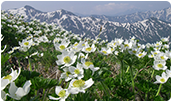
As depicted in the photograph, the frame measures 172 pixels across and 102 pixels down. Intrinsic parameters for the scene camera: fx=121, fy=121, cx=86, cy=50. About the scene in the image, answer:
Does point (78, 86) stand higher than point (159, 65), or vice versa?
point (78, 86)

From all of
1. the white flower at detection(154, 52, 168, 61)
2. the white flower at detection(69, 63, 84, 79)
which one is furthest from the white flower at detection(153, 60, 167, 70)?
the white flower at detection(69, 63, 84, 79)

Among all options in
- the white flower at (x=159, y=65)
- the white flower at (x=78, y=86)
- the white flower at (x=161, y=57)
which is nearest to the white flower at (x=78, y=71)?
the white flower at (x=78, y=86)

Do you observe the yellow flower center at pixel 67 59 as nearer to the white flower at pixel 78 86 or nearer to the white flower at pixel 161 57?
the white flower at pixel 78 86

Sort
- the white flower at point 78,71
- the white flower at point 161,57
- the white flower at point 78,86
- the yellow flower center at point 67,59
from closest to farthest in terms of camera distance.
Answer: the white flower at point 78,86, the white flower at point 78,71, the yellow flower center at point 67,59, the white flower at point 161,57

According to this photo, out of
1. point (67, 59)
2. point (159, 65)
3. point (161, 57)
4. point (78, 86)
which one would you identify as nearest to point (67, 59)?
point (67, 59)

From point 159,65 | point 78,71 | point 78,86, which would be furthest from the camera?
point 159,65

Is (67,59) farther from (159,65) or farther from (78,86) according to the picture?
(159,65)

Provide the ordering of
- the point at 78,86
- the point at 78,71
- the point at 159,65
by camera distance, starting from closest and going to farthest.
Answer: the point at 78,86, the point at 78,71, the point at 159,65

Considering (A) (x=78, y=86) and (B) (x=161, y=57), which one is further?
(B) (x=161, y=57)

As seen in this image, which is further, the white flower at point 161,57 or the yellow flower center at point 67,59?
the white flower at point 161,57

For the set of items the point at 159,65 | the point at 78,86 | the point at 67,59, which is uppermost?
the point at 67,59

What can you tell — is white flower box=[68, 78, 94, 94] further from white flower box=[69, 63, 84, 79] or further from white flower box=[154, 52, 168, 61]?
white flower box=[154, 52, 168, 61]

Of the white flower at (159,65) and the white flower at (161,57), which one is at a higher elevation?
the white flower at (161,57)
